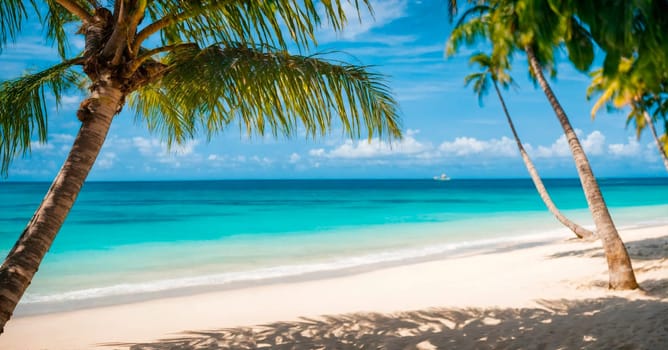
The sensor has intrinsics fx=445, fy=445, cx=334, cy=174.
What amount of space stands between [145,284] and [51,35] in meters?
6.49

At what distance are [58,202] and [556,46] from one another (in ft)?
11.9

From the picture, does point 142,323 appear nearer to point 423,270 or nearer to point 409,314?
point 409,314

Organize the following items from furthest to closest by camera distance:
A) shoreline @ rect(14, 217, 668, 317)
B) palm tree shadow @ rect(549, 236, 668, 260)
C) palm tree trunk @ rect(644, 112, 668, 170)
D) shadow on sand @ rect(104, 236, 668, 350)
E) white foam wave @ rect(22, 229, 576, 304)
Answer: palm tree trunk @ rect(644, 112, 668, 170), palm tree shadow @ rect(549, 236, 668, 260), white foam wave @ rect(22, 229, 576, 304), shoreline @ rect(14, 217, 668, 317), shadow on sand @ rect(104, 236, 668, 350)

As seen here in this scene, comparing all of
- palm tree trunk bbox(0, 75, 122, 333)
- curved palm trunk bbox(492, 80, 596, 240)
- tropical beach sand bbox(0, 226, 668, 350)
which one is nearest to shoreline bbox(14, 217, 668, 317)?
tropical beach sand bbox(0, 226, 668, 350)

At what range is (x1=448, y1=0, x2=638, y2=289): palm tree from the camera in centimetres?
232

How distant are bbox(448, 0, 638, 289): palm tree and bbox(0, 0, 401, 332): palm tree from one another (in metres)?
1.42

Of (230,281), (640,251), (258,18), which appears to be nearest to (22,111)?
(258,18)

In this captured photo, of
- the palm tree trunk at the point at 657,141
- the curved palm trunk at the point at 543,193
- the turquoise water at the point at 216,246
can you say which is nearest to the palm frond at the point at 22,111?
the turquoise water at the point at 216,246

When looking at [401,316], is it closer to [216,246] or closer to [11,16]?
[11,16]

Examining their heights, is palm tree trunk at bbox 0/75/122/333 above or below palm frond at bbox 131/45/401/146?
below

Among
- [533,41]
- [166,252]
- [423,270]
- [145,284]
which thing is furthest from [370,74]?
[166,252]

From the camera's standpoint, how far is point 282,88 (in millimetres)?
3582

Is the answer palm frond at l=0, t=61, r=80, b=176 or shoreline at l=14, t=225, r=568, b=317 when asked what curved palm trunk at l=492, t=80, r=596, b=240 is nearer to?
shoreline at l=14, t=225, r=568, b=317

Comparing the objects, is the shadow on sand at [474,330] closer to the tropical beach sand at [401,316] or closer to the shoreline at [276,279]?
the tropical beach sand at [401,316]
